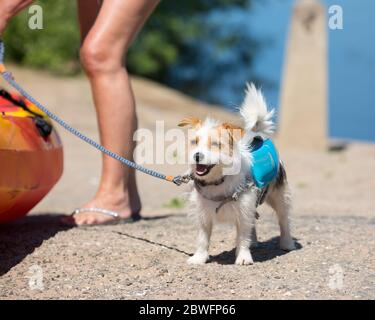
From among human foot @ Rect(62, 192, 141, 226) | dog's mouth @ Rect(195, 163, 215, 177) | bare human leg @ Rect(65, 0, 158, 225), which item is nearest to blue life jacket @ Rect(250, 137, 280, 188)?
dog's mouth @ Rect(195, 163, 215, 177)

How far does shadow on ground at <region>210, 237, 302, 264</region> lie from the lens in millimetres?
4281

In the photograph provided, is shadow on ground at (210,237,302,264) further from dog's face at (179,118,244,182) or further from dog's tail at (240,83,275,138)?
dog's tail at (240,83,275,138)

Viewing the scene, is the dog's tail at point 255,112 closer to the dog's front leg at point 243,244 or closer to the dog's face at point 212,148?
the dog's face at point 212,148

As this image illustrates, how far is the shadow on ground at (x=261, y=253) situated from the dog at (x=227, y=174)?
162 mm

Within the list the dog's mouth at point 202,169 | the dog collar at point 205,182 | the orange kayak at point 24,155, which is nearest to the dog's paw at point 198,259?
the dog collar at point 205,182

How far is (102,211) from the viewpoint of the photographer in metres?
5.08

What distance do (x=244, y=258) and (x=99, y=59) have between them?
176 cm

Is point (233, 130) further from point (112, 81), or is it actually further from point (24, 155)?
point (24, 155)

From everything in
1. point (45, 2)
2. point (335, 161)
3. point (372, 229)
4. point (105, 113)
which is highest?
point (45, 2)

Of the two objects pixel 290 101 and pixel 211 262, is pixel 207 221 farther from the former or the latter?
pixel 290 101

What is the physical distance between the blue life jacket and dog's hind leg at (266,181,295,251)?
208mm
